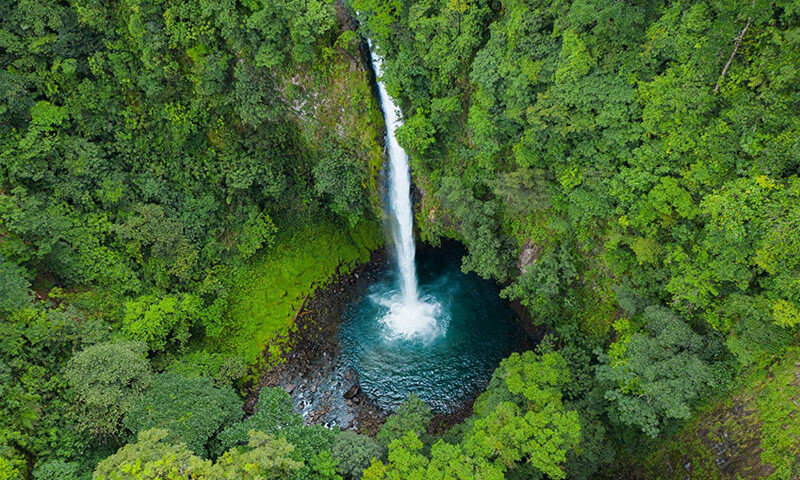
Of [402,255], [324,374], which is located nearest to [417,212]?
[402,255]

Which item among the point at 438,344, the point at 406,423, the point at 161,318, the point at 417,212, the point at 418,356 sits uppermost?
the point at 417,212

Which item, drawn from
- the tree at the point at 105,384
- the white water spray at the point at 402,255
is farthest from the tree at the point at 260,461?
the white water spray at the point at 402,255

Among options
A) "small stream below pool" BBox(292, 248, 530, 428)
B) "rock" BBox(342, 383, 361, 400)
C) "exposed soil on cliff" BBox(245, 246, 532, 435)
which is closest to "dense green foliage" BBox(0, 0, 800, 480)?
"exposed soil on cliff" BBox(245, 246, 532, 435)

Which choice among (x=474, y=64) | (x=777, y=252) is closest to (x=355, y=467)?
(x=777, y=252)

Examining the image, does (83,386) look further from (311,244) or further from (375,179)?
(375,179)

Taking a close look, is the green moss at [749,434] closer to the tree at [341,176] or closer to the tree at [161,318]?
the tree at [341,176]

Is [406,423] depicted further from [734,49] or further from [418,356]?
[734,49]
